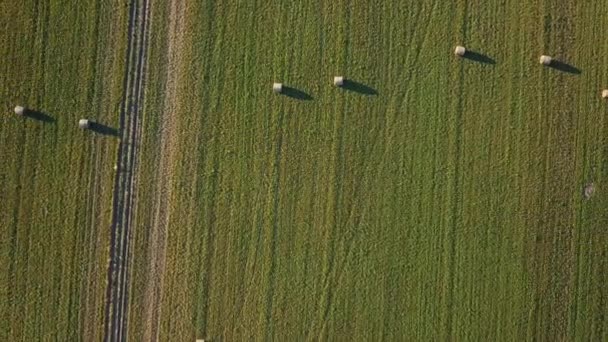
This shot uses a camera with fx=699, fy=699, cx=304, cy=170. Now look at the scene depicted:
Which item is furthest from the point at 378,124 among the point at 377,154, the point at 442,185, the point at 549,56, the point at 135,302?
the point at 135,302

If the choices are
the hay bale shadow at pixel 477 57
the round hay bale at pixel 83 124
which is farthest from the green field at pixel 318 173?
the round hay bale at pixel 83 124

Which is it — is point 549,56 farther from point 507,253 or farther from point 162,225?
point 162,225

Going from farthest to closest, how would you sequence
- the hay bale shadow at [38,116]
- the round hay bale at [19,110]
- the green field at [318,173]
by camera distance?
the hay bale shadow at [38,116]
the round hay bale at [19,110]
the green field at [318,173]

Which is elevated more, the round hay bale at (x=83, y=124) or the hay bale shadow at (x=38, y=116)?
the hay bale shadow at (x=38, y=116)

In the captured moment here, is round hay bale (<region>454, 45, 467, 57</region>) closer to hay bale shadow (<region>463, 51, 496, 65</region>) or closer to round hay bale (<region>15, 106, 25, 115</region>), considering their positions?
hay bale shadow (<region>463, 51, 496, 65</region>)

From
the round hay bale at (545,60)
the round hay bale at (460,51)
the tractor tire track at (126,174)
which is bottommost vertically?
the tractor tire track at (126,174)

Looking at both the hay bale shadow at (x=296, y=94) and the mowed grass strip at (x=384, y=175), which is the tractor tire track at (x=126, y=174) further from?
the hay bale shadow at (x=296, y=94)

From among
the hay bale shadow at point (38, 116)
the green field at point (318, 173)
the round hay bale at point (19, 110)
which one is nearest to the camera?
the green field at point (318, 173)
